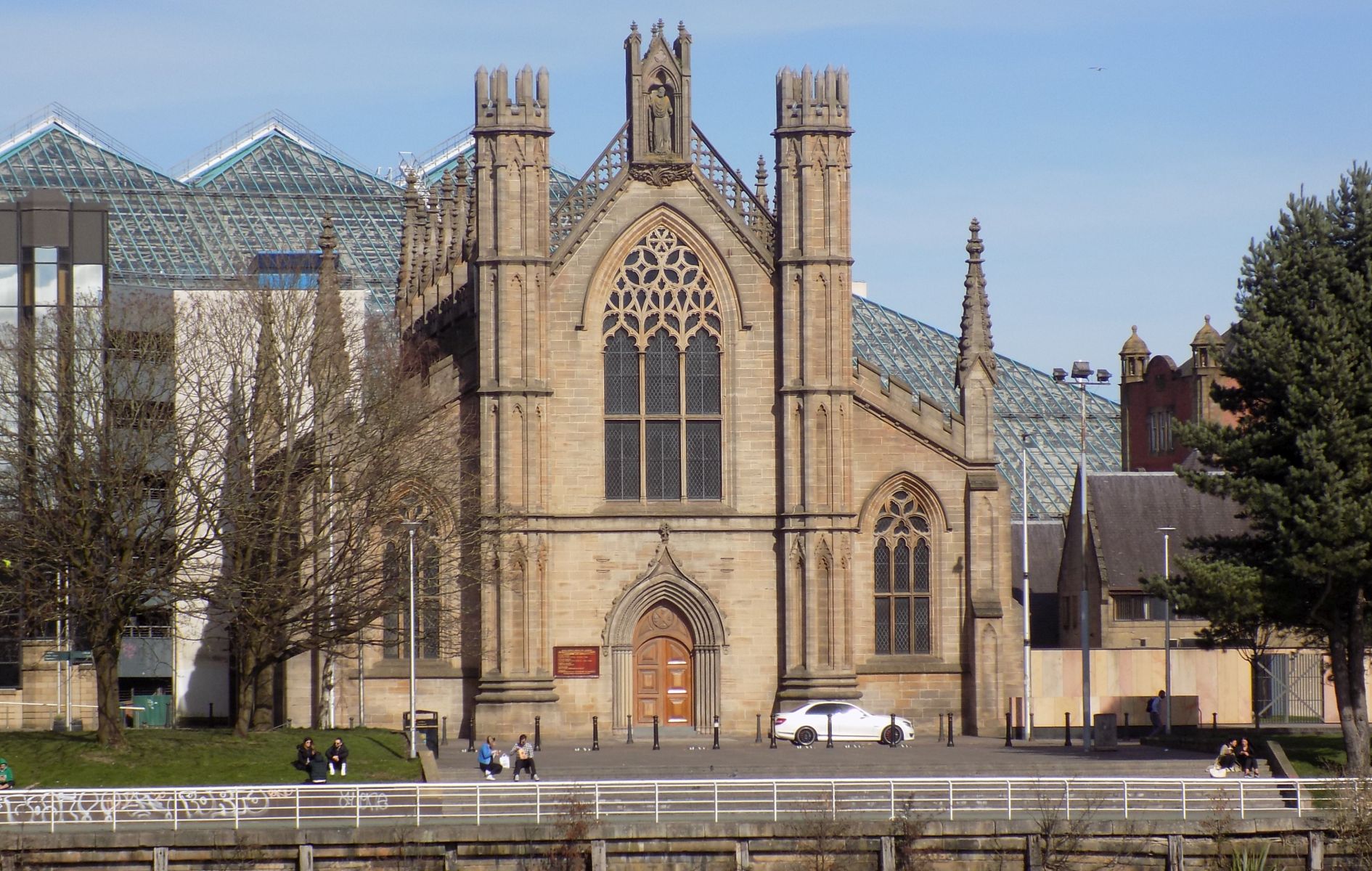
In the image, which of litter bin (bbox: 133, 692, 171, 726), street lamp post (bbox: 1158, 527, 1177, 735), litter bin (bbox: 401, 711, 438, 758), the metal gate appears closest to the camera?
litter bin (bbox: 401, 711, 438, 758)

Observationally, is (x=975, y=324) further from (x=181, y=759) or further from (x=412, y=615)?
(x=181, y=759)

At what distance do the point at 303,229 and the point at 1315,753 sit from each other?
79.1 meters

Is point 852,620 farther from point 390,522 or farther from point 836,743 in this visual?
point 390,522

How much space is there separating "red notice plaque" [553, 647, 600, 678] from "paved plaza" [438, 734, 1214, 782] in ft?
6.48

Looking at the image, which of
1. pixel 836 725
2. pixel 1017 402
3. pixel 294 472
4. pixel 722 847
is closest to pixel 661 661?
pixel 836 725

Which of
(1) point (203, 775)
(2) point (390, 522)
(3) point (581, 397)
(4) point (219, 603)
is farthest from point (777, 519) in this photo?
(1) point (203, 775)

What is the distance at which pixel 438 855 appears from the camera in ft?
116

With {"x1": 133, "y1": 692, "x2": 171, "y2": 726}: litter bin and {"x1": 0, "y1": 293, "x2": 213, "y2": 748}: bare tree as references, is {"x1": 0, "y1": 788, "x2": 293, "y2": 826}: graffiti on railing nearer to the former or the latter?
{"x1": 0, "y1": 293, "x2": 213, "y2": 748}: bare tree

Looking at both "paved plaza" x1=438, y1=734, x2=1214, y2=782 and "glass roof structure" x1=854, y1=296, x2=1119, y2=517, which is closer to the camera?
"paved plaza" x1=438, y1=734, x2=1214, y2=782

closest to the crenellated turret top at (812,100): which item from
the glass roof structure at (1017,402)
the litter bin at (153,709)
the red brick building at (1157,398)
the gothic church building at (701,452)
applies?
the gothic church building at (701,452)

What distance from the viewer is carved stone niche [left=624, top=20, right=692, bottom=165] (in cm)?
5697

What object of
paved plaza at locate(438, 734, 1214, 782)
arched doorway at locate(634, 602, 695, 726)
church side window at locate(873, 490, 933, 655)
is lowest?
paved plaza at locate(438, 734, 1214, 782)

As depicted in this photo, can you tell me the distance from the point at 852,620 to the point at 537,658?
8.28m

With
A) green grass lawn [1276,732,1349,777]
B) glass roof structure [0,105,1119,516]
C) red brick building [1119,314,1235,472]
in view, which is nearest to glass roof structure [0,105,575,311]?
glass roof structure [0,105,1119,516]
